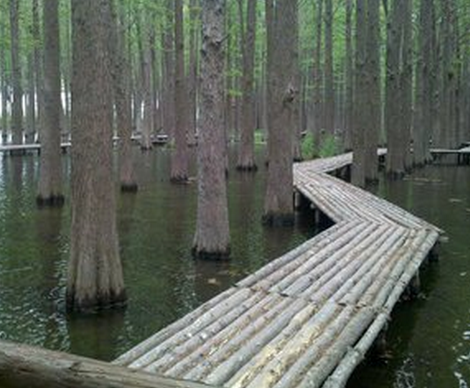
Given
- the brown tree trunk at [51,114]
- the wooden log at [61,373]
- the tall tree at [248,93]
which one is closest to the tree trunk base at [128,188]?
the brown tree trunk at [51,114]

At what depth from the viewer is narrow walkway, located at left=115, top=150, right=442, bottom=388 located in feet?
15.5

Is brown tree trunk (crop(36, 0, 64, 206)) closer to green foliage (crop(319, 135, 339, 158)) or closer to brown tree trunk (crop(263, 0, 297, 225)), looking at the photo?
brown tree trunk (crop(263, 0, 297, 225))

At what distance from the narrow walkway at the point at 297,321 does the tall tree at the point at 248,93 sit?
539 inches

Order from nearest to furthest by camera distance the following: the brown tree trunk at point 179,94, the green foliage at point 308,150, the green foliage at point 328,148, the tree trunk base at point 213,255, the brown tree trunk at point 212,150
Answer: the brown tree trunk at point 212,150 < the tree trunk base at point 213,255 < the brown tree trunk at point 179,94 < the green foliage at point 328,148 < the green foliage at point 308,150

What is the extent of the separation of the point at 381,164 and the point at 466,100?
13.0 metres

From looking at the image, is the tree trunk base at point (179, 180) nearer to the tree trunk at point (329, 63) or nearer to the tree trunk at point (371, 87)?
the tree trunk at point (371, 87)

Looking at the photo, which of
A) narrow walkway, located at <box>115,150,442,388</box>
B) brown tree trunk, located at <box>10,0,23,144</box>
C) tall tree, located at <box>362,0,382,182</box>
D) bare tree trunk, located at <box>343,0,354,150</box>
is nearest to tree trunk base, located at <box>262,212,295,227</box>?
narrow walkway, located at <box>115,150,442,388</box>

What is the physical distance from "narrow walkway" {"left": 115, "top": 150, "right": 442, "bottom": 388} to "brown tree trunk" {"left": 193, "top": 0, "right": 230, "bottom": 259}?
1504mm

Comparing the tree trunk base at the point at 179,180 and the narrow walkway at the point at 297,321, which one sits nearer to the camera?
the narrow walkway at the point at 297,321

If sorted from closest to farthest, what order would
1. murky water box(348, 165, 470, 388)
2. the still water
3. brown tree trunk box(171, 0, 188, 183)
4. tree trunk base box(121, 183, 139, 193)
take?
murky water box(348, 165, 470, 388) → the still water → tree trunk base box(121, 183, 139, 193) → brown tree trunk box(171, 0, 188, 183)

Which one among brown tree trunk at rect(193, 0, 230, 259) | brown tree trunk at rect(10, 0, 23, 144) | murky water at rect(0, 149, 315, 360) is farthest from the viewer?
brown tree trunk at rect(10, 0, 23, 144)

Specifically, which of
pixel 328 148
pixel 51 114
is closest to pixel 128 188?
pixel 51 114

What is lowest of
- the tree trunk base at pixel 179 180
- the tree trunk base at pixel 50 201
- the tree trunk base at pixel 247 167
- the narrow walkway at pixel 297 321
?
the narrow walkway at pixel 297 321

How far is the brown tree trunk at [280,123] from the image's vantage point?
12828mm
